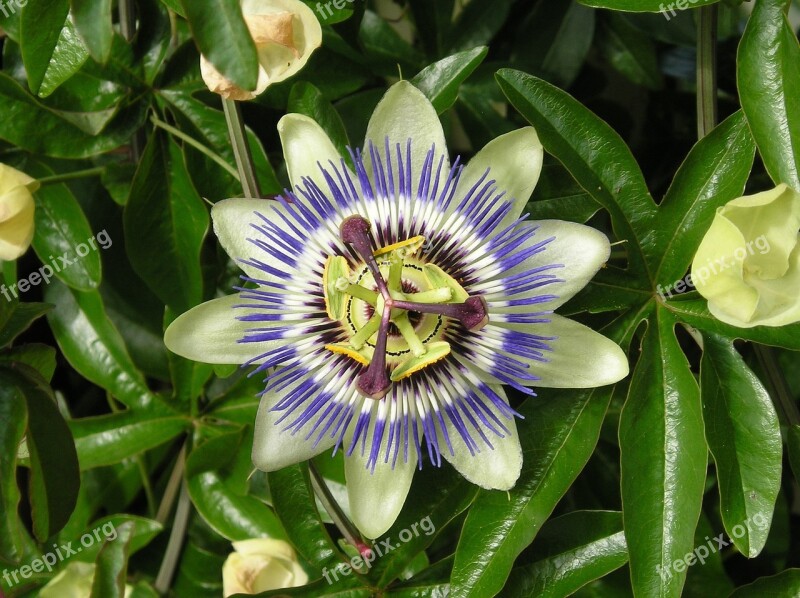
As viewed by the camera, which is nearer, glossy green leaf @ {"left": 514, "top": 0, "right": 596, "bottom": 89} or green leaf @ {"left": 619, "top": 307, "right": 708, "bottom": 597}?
green leaf @ {"left": 619, "top": 307, "right": 708, "bottom": 597}

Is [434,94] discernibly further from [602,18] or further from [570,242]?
[602,18]

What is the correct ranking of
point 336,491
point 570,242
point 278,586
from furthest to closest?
point 336,491 < point 278,586 < point 570,242

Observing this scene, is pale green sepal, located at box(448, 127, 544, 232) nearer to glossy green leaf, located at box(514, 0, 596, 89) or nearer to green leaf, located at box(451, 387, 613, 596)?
green leaf, located at box(451, 387, 613, 596)

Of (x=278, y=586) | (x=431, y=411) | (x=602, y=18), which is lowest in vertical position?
(x=278, y=586)

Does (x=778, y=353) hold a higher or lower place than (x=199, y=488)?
lower

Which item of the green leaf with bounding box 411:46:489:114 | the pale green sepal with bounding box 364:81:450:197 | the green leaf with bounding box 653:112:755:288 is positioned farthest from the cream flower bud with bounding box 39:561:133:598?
the green leaf with bounding box 653:112:755:288

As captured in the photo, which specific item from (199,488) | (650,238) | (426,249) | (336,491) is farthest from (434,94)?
(199,488)
